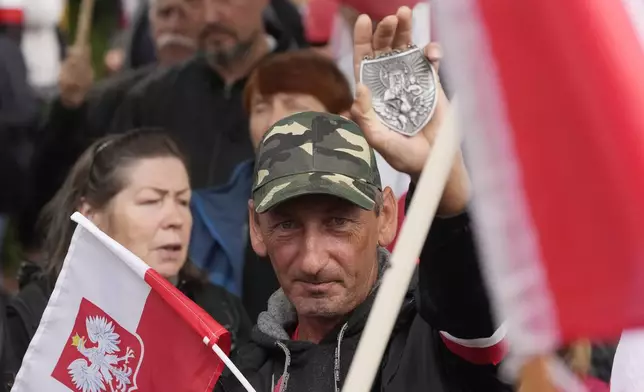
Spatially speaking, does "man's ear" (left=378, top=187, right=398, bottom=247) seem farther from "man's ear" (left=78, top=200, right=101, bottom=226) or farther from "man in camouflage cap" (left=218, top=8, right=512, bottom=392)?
"man's ear" (left=78, top=200, right=101, bottom=226)

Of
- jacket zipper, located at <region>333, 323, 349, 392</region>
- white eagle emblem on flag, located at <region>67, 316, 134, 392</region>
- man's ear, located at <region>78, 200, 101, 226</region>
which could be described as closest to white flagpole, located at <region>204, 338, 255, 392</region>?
jacket zipper, located at <region>333, 323, 349, 392</region>

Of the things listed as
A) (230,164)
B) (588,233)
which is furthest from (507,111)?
(230,164)

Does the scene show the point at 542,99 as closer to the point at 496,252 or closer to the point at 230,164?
the point at 496,252

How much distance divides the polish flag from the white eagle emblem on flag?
2742 mm

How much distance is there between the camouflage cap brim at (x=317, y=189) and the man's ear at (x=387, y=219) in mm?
106

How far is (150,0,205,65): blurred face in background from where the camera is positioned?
15.0 feet

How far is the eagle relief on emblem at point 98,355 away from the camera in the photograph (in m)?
2.67

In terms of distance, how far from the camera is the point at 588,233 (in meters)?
1.66

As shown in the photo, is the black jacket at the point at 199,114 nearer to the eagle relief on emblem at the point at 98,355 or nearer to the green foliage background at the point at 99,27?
the green foliage background at the point at 99,27

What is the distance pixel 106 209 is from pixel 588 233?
2.03 metres

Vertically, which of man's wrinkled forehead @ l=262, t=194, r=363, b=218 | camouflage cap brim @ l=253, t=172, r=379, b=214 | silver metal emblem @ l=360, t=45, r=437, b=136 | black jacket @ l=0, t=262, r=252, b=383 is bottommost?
black jacket @ l=0, t=262, r=252, b=383

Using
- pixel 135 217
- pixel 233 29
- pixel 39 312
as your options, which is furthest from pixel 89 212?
pixel 233 29

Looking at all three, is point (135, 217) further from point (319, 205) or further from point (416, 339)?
point (416, 339)

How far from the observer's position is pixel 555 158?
1688 millimetres
